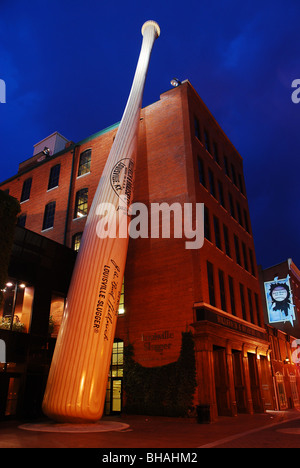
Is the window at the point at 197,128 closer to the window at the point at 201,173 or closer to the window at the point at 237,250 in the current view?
the window at the point at 201,173

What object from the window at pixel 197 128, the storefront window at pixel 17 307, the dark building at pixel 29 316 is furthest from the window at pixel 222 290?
the storefront window at pixel 17 307

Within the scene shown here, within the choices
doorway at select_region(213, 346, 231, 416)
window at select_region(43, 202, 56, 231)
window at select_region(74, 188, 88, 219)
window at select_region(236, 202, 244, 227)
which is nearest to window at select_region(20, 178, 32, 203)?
window at select_region(43, 202, 56, 231)

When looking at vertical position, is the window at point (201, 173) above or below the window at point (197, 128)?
below

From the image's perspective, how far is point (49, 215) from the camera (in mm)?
26875

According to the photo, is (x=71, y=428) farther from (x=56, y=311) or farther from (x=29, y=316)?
(x=56, y=311)

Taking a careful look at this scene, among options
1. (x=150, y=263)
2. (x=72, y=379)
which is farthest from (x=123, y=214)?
(x=72, y=379)

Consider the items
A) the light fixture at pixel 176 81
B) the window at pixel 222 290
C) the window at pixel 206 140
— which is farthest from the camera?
the window at pixel 206 140

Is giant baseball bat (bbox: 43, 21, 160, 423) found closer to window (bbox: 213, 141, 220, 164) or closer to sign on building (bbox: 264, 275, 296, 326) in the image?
window (bbox: 213, 141, 220, 164)

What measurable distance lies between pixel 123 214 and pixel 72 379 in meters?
6.94

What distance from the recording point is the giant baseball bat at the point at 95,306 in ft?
39.3

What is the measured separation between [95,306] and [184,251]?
678 cm

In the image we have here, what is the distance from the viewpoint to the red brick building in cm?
1766

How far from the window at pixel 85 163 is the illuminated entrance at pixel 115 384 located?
500 inches

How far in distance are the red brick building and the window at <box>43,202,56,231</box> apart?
8cm
